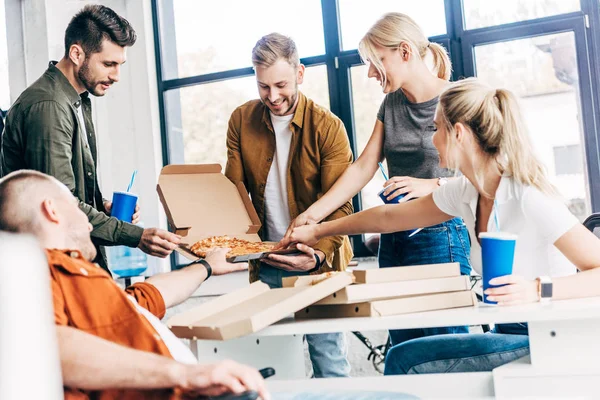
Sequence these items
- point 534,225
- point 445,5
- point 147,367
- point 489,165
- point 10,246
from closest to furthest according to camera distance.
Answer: point 10,246
point 147,367
point 534,225
point 489,165
point 445,5

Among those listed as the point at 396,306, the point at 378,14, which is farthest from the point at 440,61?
the point at 378,14

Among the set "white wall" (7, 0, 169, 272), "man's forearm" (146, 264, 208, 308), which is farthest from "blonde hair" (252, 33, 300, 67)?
"white wall" (7, 0, 169, 272)

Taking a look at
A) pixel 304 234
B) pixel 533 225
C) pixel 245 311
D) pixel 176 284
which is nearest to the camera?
pixel 245 311

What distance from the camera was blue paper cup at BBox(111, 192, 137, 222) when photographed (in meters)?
2.64

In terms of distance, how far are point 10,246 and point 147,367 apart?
0.63m

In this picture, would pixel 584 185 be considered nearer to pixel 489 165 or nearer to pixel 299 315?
pixel 489 165

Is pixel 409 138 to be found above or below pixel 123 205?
above

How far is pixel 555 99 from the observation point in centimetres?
393

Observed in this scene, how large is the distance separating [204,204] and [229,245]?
0.27 metres

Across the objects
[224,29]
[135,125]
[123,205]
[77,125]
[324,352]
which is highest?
[224,29]

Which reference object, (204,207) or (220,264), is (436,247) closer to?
(220,264)

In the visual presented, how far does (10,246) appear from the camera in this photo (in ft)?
2.23

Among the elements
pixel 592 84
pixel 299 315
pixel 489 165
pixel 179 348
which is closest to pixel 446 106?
pixel 489 165

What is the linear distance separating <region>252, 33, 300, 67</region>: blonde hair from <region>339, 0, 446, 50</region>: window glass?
1.74m
